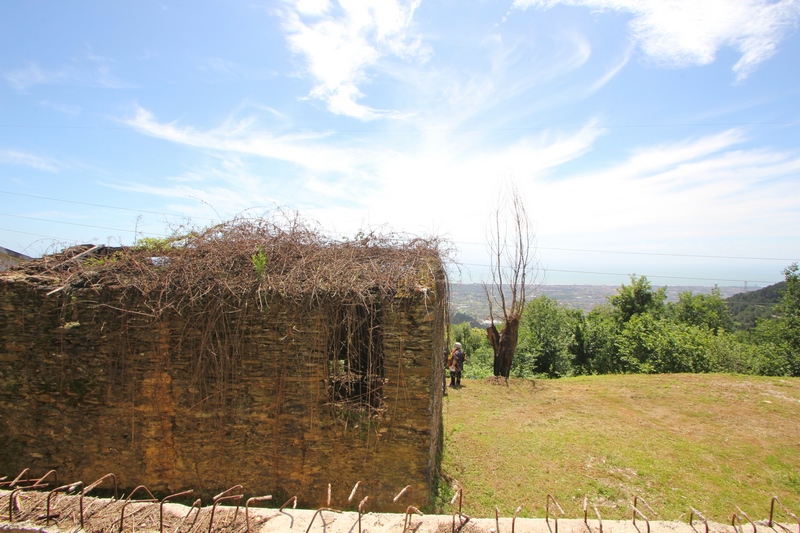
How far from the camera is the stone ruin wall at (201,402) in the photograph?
19.6 ft

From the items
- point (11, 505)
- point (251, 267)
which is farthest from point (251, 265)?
point (11, 505)

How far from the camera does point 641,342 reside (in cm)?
2027

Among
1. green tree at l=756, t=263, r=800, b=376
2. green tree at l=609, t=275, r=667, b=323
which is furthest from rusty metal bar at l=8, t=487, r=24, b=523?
green tree at l=609, t=275, r=667, b=323

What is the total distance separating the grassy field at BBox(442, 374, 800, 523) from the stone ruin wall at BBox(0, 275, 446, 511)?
2226mm

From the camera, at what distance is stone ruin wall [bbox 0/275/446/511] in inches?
235

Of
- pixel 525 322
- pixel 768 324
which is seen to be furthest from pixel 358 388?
pixel 768 324

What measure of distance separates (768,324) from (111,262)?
3073 cm

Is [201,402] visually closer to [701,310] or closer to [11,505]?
[11,505]

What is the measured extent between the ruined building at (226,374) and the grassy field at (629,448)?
2.38 metres

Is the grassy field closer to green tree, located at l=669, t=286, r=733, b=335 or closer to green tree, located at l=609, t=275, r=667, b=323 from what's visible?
green tree, located at l=609, t=275, r=667, b=323

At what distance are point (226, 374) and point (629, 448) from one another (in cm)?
854

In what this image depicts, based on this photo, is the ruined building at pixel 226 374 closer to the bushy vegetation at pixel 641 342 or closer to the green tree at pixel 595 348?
the bushy vegetation at pixel 641 342

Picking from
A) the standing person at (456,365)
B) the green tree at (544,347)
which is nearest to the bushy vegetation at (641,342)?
the green tree at (544,347)

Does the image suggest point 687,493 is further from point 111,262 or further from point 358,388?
point 111,262
